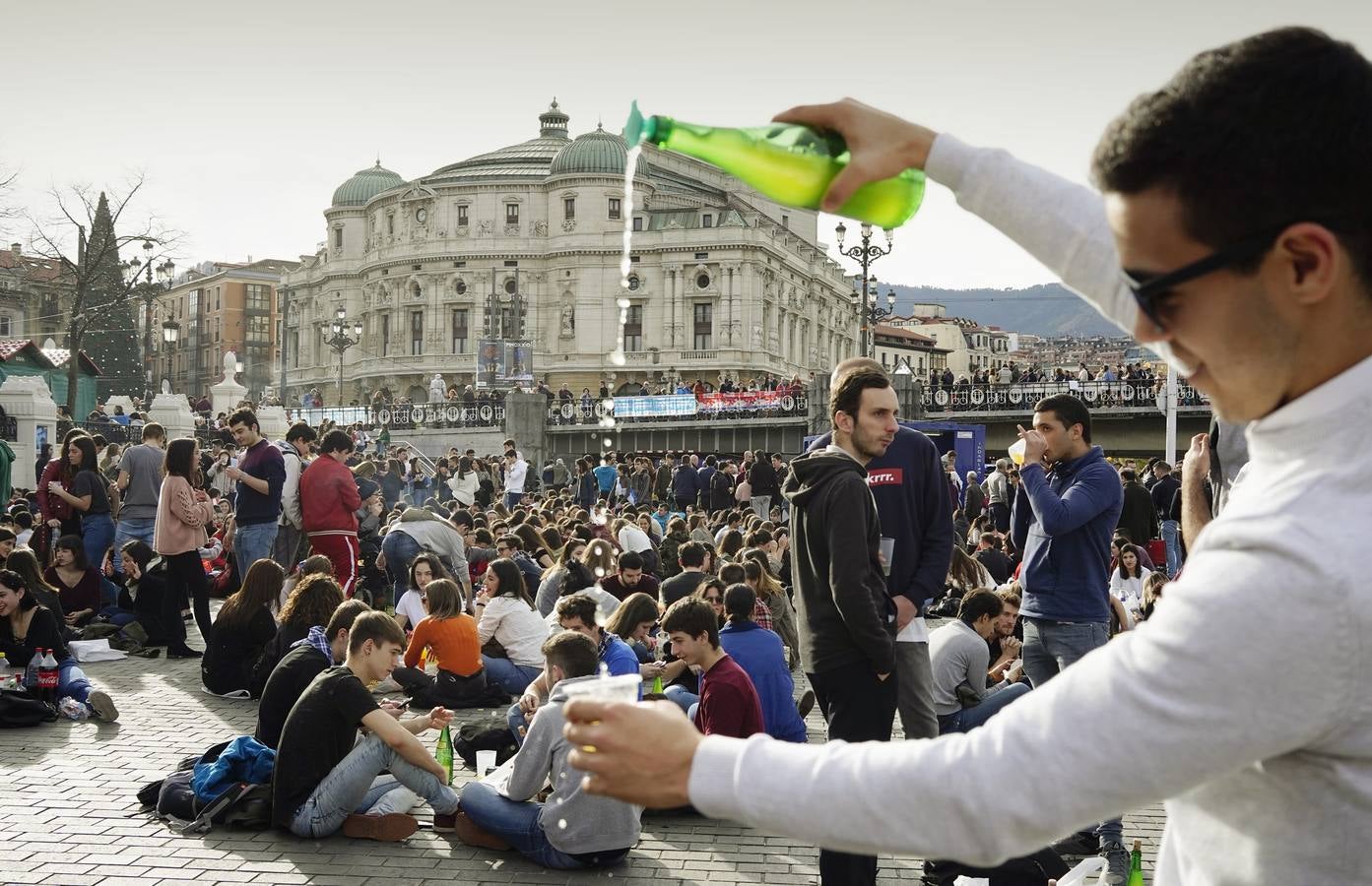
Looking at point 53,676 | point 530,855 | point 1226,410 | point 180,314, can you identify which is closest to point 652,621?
point 530,855

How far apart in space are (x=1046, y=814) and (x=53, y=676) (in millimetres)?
9278

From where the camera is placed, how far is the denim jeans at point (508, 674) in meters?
9.66

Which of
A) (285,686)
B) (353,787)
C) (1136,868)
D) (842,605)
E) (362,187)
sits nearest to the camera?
(842,605)

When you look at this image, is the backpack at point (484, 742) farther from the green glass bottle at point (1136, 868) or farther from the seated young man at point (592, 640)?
the green glass bottle at point (1136, 868)

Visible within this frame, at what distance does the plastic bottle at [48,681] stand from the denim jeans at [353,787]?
3747 mm

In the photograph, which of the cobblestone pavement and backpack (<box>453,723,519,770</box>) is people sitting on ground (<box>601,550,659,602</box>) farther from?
the cobblestone pavement

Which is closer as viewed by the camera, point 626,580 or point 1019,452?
point 1019,452

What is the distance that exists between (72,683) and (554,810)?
197 inches

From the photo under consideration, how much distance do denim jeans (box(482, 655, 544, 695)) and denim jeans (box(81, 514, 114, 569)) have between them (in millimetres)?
5684

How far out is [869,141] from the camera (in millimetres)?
1904

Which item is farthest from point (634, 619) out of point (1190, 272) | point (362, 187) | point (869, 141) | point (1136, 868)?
point (362, 187)

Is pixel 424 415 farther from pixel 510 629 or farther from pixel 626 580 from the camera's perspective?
pixel 510 629

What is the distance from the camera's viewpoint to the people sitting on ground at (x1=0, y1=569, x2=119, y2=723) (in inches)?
355

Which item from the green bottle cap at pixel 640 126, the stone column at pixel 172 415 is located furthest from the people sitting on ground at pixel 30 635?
the stone column at pixel 172 415
